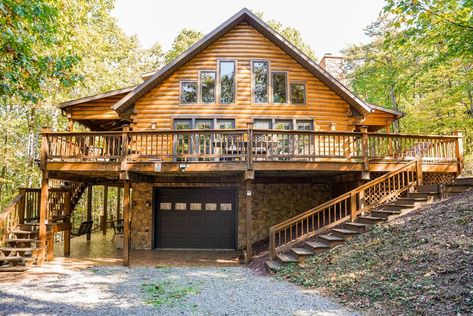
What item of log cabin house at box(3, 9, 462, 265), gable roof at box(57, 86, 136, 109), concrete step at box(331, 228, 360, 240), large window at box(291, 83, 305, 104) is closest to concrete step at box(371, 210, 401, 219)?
concrete step at box(331, 228, 360, 240)

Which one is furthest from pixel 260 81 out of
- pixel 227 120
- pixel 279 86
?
pixel 227 120

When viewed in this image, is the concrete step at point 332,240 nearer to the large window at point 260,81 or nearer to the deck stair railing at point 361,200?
the deck stair railing at point 361,200

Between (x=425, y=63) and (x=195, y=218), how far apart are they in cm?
1070

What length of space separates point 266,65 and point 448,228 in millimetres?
9232

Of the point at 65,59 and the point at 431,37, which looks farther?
the point at 431,37

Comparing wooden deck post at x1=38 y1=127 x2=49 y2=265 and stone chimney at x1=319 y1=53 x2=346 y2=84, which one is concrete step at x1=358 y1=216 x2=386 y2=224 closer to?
wooden deck post at x1=38 y1=127 x2=49 y2=265

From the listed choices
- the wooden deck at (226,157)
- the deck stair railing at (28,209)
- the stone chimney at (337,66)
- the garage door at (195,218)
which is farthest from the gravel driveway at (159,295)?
the stone chimney at (337,66)

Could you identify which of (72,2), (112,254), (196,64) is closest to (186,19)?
(72,2)

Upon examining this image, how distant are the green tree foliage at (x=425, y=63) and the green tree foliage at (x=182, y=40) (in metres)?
14.4

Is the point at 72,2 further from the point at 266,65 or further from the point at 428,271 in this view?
the point at 428,271

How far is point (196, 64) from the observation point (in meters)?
13.9

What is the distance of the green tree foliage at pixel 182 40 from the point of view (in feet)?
105

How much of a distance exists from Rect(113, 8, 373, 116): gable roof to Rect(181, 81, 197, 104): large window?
75 centimetres

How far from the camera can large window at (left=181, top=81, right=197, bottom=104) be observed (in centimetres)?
1377
